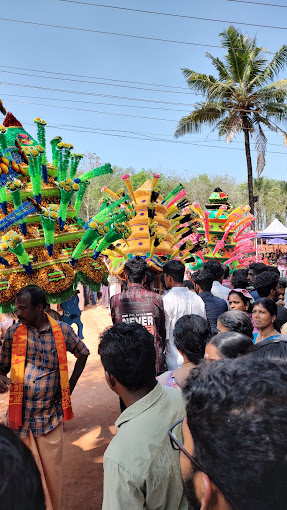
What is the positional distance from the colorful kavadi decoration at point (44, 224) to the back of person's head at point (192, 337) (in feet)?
3.28

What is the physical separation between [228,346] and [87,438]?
2671mm

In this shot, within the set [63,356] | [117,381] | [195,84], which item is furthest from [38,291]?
[195,84]

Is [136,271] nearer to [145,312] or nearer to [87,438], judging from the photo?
[145,312]

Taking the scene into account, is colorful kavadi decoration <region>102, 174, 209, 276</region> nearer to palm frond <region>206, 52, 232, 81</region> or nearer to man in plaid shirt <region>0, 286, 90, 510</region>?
man in plaid shirt <region>0, 286, 90, 510</region>

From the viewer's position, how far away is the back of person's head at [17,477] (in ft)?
2.06

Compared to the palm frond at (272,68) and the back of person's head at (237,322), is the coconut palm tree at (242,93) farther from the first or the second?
the back of person's head at (237,322)

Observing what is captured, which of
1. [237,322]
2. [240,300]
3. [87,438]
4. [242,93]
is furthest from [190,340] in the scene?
[242,93]

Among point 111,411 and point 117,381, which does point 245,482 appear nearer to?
point 117,381

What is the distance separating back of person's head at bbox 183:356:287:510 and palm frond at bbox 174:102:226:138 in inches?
640

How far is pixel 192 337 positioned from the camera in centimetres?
249

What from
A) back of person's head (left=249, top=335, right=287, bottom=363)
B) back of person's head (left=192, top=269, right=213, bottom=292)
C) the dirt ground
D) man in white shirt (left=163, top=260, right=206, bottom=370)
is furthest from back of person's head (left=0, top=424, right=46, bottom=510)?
back of person's head (left=192, top=269, right=213, bottom=292)

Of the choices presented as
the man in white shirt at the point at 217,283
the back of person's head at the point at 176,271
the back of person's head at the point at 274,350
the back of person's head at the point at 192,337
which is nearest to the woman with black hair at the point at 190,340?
the back of person's head at the point at 192,337

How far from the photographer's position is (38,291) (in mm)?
2547

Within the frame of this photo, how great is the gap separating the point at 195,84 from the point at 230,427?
16.9m
